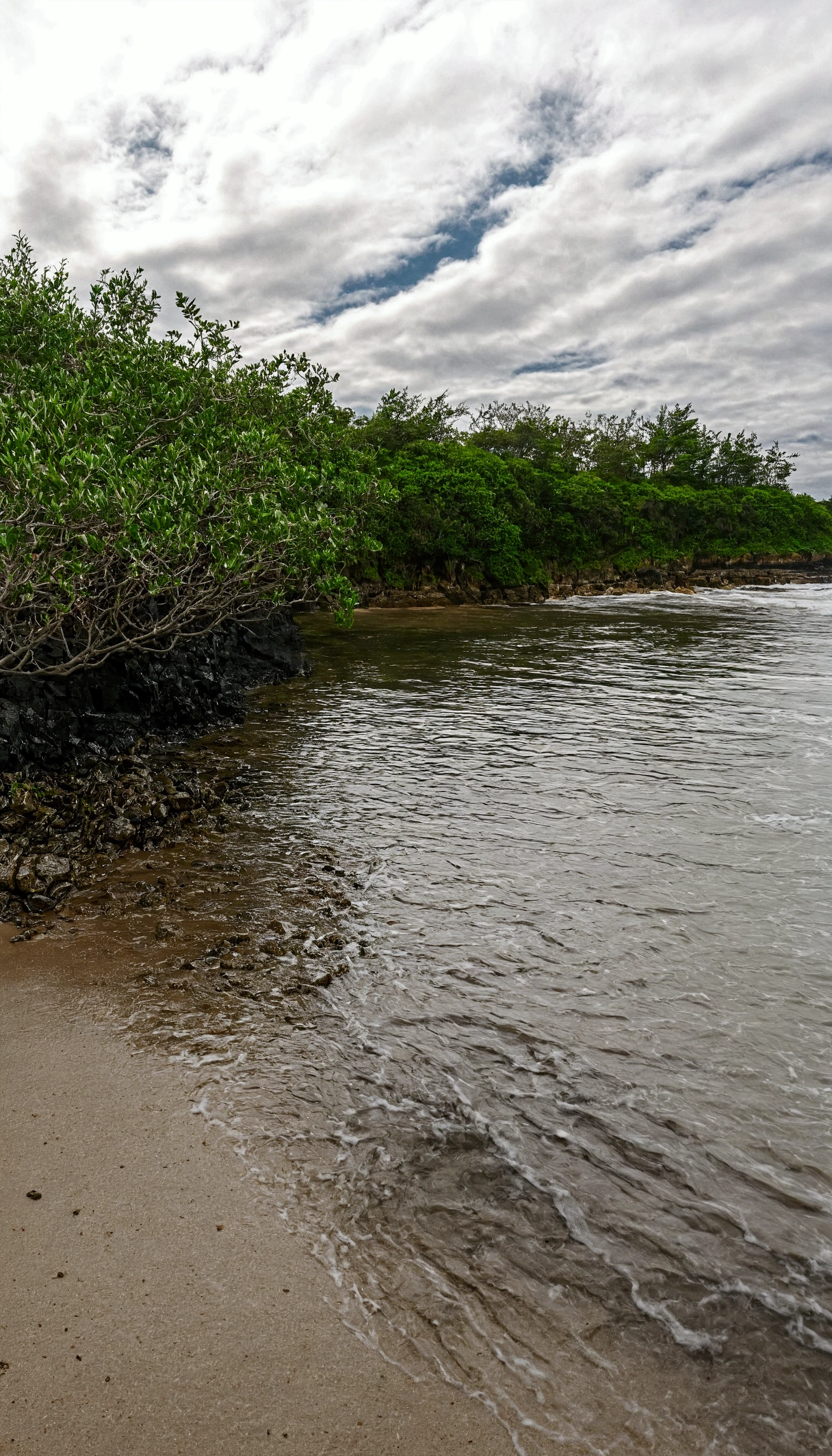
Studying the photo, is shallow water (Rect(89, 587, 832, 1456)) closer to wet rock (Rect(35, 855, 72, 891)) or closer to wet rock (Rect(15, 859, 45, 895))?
wet rock (Rect(35, 855, 72, 891))

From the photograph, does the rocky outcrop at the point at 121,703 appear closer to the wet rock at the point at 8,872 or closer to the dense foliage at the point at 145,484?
the dense foliage at the point at 145,484

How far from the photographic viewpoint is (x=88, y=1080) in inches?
251

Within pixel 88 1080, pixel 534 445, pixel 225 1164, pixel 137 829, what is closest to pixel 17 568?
pixel 137 829

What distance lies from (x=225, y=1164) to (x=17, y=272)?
80.5 feet

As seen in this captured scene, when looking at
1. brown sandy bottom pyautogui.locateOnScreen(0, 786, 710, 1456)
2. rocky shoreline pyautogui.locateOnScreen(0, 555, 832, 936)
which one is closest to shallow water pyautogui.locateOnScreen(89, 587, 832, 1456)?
brown sandy bottom pyautogui.locateOnScreen(0, 786, 710, 1456)

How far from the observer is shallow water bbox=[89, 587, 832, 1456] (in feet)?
14.0

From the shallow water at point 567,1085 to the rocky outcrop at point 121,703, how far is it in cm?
428

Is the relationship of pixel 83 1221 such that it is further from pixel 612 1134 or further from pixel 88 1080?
pixel 612 1134

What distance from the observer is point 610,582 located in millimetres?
73438

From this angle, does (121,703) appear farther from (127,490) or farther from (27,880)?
(27,880)

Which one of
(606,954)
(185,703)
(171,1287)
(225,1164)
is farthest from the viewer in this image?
(185,703)

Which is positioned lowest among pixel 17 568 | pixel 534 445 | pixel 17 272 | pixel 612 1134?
pixel 612 1134

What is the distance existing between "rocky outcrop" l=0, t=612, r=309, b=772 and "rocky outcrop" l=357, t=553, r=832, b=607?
31884 millimetres

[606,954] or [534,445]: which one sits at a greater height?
[534,445]
